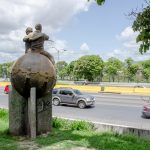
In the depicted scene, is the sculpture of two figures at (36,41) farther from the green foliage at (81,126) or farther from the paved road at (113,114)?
the paved road at (113,114)

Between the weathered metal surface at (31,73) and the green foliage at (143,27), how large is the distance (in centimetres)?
500

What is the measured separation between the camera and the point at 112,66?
2970 inches

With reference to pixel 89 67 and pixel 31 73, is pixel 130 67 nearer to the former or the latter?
pixel 89 67

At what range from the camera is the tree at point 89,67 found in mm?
75562

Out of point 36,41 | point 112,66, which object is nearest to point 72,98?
point 36,41

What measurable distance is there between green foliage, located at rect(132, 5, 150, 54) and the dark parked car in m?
21.0

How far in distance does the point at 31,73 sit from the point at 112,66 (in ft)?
217

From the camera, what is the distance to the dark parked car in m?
26.3

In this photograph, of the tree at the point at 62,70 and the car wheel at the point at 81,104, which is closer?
the car wheel at the point at 81,104

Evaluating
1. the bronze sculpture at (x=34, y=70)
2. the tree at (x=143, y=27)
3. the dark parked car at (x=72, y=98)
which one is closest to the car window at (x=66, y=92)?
the dark parked car at (x=72, y=98)

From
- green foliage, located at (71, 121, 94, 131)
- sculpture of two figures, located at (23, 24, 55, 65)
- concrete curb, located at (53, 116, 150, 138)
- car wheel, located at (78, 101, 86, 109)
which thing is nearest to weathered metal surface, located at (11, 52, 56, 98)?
sculpture of two figures, located at (23, 24, 55, 65)

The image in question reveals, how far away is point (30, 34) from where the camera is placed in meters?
10.5

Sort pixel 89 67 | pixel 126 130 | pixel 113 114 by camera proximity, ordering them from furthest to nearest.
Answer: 1. pixel 89 67
2. pixel 113 114
3. pixel 126 130

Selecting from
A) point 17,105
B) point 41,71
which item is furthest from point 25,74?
point 17,105
